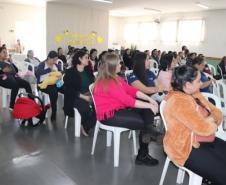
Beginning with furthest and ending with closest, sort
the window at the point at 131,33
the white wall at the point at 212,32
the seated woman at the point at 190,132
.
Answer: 1. the window at the point at 131,33
2. the white wall at the point at 212,32
3. the seated woman at the point at 190,132

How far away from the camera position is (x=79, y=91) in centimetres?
356

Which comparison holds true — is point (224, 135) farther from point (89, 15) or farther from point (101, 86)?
point (89, 15)

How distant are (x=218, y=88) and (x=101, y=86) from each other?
1.69 m

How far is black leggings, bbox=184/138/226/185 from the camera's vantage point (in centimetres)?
172

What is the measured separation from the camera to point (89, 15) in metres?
11.5

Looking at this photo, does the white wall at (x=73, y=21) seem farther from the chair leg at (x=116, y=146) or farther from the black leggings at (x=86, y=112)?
the chair leg at (x=116, y=146)

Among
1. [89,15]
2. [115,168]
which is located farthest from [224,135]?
[89,15]

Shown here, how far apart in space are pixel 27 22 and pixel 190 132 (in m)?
11.2

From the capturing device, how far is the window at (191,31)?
1116cm

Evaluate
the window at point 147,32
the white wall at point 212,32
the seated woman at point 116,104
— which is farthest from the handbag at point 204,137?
the window at point 147,32

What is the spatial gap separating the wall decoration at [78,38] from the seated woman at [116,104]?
834cm

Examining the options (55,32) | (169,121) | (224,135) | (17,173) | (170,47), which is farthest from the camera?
(170,47)

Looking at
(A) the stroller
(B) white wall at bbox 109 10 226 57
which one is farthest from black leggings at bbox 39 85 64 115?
(B) white wall at bbox 109 10 226 57

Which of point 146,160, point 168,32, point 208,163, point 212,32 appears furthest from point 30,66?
point 168,32
